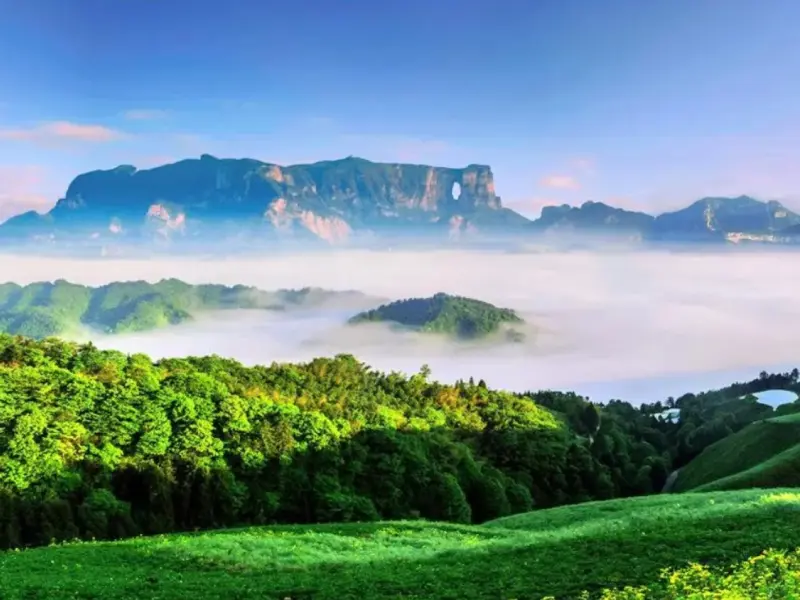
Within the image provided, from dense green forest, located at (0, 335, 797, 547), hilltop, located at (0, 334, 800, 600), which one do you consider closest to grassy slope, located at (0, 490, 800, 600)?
hilltop, located at (0, 334, 800, 600)

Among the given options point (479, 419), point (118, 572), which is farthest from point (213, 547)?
point (479, 419)

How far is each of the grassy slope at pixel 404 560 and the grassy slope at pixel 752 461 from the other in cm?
2535

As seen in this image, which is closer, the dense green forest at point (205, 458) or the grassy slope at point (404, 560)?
the grassy slope at point (404, 560)

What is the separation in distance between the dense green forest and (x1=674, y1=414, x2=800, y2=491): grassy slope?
1444 cm

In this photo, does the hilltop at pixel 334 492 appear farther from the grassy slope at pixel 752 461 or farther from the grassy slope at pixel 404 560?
the grassy slope at pixel 752 461

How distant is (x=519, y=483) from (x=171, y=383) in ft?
148

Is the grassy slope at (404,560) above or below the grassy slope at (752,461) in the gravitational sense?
above

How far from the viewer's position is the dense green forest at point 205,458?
54725 mm

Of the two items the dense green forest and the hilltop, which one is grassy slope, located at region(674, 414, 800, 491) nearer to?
the hilltop

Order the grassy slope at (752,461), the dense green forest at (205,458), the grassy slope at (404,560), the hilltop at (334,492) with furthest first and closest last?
the grassy slope at (752,461) → the dense green forest at (205,458) → the hilltop at (334,492) → the grassy slope at (404,560)

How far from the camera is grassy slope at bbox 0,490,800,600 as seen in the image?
23328mm

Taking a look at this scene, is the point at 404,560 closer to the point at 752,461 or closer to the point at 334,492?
the point at 334,492

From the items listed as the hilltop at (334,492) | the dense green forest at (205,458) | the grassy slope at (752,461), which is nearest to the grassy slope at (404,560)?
the hilltop at (334,492)

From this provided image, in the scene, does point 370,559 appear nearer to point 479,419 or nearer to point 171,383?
point 171,383
